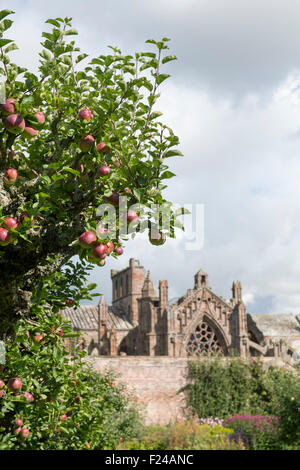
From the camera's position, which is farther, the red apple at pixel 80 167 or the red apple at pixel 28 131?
the red apple at pixel 80 167

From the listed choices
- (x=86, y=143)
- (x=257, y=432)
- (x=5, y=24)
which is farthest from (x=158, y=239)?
(x=257, y=432)

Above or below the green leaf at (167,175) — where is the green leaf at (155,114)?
above

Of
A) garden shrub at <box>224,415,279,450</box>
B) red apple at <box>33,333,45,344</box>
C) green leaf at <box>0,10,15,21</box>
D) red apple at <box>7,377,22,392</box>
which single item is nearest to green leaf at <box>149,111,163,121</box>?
green leaf at <box>0,10,15,21</box>

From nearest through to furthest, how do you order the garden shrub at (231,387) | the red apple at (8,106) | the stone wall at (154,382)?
1. the red apple at (8,106)
2. the stone wall at (154,382)
3. the garden shrub at (231,387)

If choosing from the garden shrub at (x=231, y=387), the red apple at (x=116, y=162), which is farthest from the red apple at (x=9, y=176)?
the garden shrub at (x=231, y=387)

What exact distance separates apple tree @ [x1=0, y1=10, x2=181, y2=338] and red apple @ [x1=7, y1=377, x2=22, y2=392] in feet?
1.43

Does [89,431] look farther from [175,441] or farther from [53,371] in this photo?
[175,441]

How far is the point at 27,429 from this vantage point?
467 cm

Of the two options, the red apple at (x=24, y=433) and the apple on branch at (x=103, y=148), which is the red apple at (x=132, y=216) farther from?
the red apple at (x=24, y=433)

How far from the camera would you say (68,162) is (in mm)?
4043

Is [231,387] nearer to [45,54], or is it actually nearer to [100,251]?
[100,251]

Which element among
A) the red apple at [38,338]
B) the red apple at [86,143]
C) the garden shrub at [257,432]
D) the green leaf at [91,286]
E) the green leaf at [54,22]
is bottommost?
the garden shrub at [257,432]

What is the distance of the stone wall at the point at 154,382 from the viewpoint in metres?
21.2

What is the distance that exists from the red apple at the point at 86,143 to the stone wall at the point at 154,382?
1800 cm
